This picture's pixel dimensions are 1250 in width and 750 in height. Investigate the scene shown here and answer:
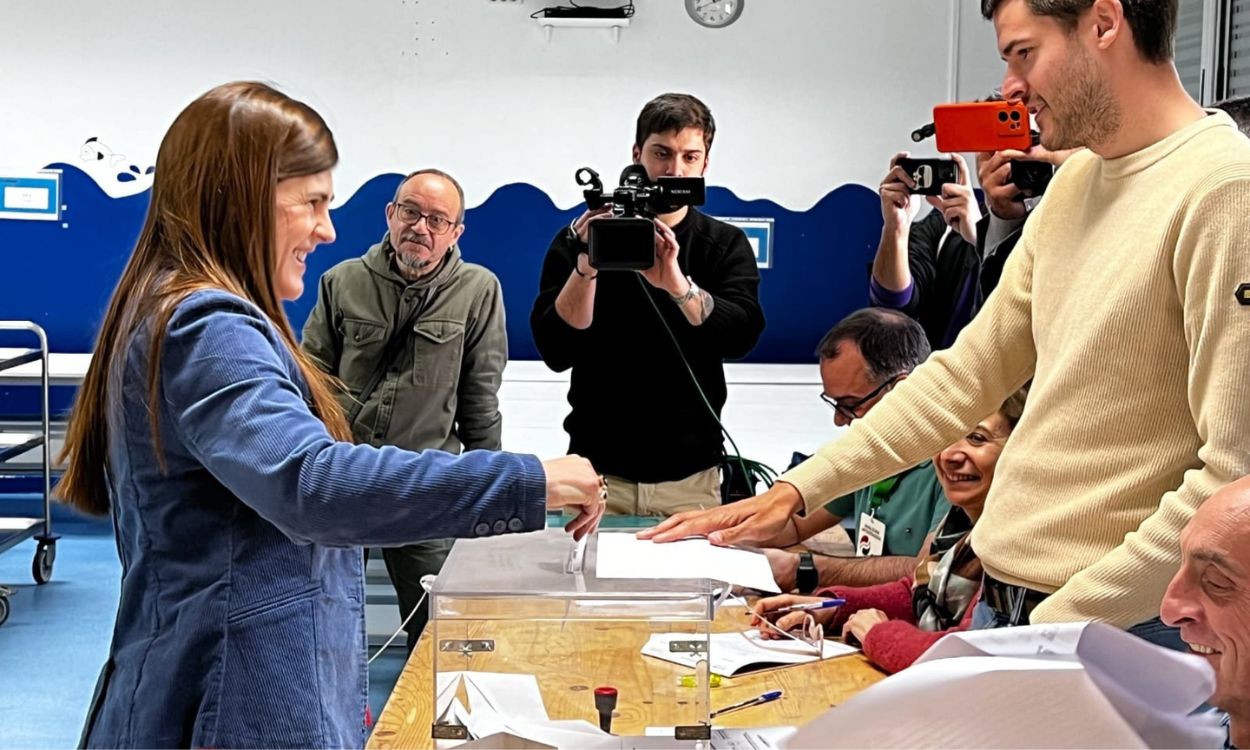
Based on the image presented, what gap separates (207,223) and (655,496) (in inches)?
76.0

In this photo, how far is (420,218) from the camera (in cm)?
384

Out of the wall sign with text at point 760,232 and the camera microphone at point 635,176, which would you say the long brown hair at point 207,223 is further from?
the wall sign with text at point 760,232

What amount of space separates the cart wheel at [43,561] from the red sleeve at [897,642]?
12.9 ft

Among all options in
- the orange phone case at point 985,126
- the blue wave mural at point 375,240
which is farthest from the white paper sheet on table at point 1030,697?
the blue wave mural at point 375,240

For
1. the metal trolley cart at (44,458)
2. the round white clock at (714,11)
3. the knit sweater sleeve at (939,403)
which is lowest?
the metal trolley cart at (44,458)

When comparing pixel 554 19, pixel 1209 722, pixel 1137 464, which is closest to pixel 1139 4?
pixel 1137 464

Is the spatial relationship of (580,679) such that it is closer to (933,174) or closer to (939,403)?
(939,403)

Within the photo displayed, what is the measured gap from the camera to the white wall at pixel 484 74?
604 cm

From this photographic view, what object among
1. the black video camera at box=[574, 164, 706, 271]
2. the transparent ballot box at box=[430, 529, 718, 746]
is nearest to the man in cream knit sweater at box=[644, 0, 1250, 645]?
the transparent ballot box at box=[430, 529, 718, 746]

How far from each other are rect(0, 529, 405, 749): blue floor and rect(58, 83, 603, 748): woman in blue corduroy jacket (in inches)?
93.3

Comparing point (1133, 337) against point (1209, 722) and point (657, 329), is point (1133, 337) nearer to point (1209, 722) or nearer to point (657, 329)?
point (1209, 722)

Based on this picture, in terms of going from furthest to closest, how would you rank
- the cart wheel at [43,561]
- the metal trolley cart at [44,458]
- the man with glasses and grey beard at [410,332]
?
the cart wheel at [43,561] → the metal trolley cart at [44,458] → the man with glasses and grey beard at [410,332]

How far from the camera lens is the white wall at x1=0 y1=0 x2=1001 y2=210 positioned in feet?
19.8

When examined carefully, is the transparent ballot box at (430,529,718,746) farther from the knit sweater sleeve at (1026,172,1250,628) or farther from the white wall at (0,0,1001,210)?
the white wall at (0,0,1001,210)
